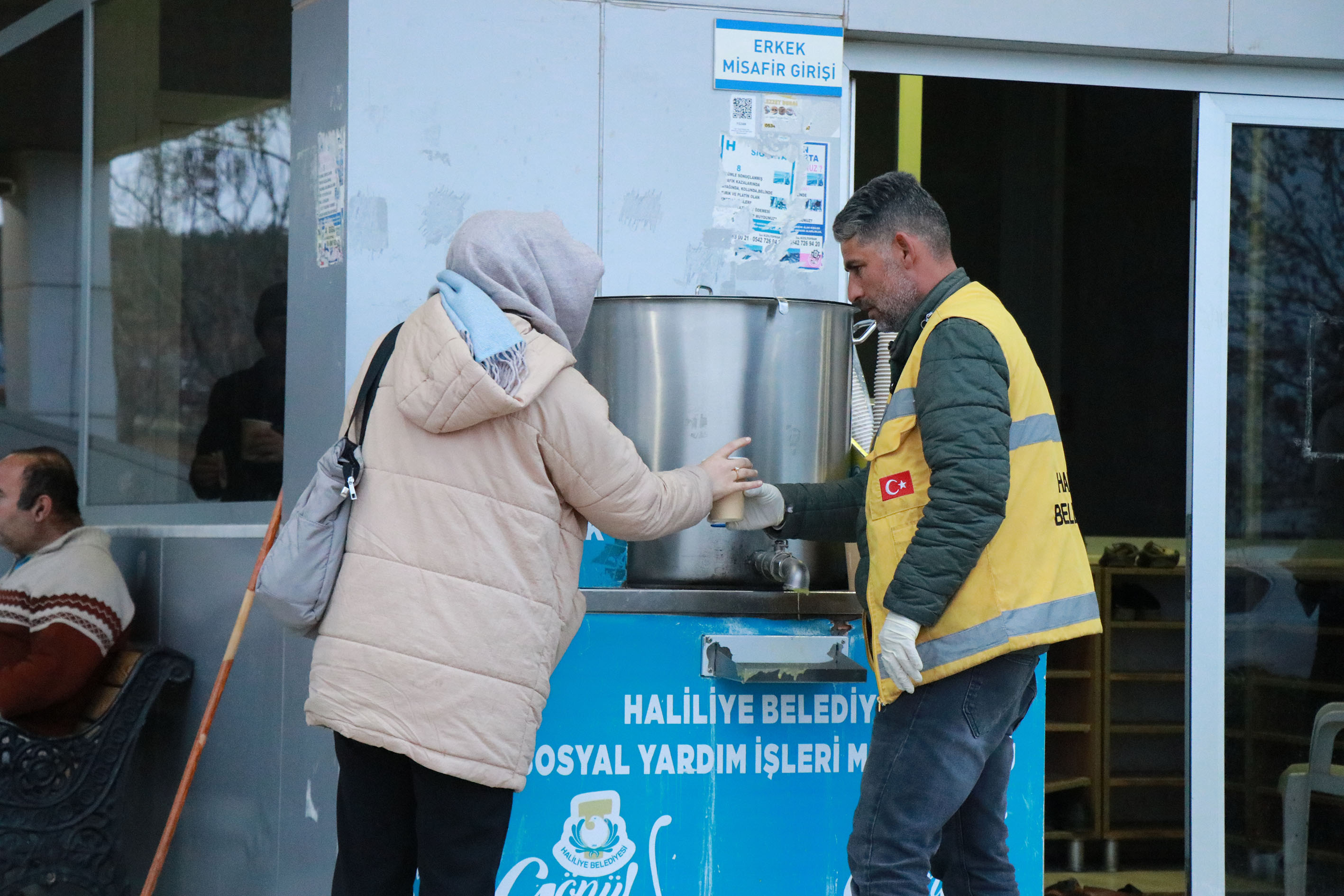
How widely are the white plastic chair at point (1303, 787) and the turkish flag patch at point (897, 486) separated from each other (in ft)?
7.11

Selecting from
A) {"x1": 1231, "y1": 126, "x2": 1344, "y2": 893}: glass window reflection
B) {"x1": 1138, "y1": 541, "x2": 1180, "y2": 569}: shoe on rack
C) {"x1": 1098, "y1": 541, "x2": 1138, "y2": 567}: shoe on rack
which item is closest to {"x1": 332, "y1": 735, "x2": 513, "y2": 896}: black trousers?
{"x1": 1231, "y1": 126, "x2": 1344, "y2": 893}: glass window reflection

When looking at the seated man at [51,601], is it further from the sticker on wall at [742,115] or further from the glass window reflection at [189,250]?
the sticker on wall at [742,115]

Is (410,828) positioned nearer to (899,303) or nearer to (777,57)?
(899,303)

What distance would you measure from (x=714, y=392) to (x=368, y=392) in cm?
75

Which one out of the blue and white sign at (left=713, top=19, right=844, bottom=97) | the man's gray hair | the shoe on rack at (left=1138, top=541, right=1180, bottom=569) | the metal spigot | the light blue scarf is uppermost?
the blue and white sign at (left=713, top=19, right=844, bottom=97)

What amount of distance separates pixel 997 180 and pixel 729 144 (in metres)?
4.28

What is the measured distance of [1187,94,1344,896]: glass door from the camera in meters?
3.76

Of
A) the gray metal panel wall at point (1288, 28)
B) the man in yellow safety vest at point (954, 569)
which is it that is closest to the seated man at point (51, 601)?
the man in yellow safety vest at point (954, 569)

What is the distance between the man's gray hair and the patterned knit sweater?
254 centimetres

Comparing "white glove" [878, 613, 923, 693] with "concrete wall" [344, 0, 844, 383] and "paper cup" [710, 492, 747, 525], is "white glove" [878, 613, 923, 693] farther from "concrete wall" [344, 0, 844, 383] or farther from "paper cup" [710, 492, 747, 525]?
"concrete wall" [344, 0, 844, 383]

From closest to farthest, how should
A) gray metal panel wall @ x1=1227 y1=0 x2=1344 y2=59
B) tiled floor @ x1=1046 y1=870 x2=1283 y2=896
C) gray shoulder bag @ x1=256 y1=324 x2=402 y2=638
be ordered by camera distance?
gray shoulder bag @ x1=256 y1=324 x2=402 y2=638 < gray metal panel wall @ x1=1227 y1=0 x2=1344 y2=59 < tiled floor @ x1=1046 y1=870 x2=1283 y2=896

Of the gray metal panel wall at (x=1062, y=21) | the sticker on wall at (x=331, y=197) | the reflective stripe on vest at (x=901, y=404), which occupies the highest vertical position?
the gray metal panel wall at (x=1062, y=21)

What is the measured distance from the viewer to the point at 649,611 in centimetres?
273

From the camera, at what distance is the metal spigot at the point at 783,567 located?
2.63 meters
